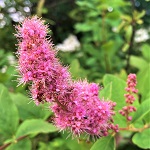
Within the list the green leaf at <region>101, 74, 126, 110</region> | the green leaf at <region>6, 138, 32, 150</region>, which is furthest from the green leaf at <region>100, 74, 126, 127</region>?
the green leaf at <region>6, 138, 32, 150</region>

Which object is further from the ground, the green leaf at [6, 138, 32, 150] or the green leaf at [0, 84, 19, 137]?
the green leaf at [0, 84, 19, 137]

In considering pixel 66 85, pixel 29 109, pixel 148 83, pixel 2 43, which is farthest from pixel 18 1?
pixel 66 85

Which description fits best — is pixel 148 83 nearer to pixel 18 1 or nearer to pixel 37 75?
pixel 37 75

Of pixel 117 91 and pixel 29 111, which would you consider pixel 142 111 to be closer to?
pixel 117 91

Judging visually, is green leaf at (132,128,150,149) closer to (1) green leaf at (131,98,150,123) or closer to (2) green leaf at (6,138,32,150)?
(1) green leaf at (131,98,150,123)

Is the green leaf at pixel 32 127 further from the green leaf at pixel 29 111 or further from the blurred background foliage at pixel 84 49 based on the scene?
the green leaf at pixel 29 111
